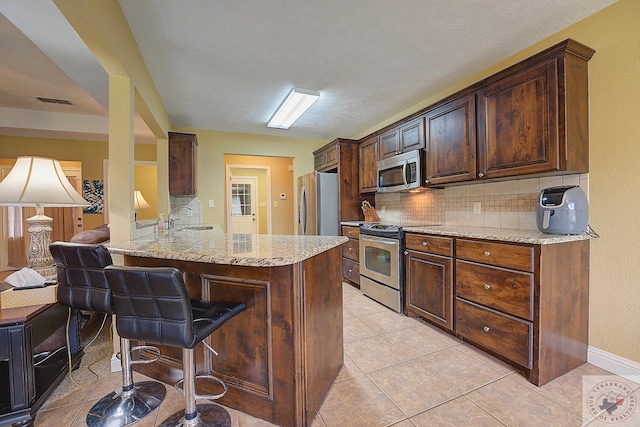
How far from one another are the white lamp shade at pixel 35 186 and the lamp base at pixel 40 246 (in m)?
0.13

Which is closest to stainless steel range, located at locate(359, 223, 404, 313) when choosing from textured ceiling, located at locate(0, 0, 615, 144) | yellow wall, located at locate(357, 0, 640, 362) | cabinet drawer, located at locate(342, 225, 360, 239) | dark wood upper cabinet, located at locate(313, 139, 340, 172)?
cabinet drawer, located at locate(342, 225, 360, 239)

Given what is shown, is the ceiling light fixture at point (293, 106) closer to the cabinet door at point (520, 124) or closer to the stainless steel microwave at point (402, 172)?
the stainless steel microwave at point (402, 172)

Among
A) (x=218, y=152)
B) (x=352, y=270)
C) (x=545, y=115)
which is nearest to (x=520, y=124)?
(x=545, y=115)

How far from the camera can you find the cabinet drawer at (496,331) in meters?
1.76

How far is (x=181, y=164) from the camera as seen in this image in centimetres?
390

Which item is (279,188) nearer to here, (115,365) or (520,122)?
(115,365)

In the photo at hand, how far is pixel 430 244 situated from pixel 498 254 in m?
0.62

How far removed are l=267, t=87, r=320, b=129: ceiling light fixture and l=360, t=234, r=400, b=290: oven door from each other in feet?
5.81

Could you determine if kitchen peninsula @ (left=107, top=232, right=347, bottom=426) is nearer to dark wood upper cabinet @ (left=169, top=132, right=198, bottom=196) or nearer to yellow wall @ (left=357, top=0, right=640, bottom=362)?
yellow wall @ (left=357, top=0, right=640, bottom=362)

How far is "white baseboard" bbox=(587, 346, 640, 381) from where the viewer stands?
1.74 meters

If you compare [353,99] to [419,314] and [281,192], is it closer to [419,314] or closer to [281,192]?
[419,314]

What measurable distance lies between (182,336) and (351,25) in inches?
87.4

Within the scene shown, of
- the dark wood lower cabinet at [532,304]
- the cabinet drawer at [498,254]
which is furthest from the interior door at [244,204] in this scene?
the dark wood lower cabinet at [532,304]

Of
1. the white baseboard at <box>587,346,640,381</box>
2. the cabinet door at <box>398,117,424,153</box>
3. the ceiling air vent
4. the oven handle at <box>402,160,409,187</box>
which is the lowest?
the white baseboard at <box>587,346,640,381</box>
